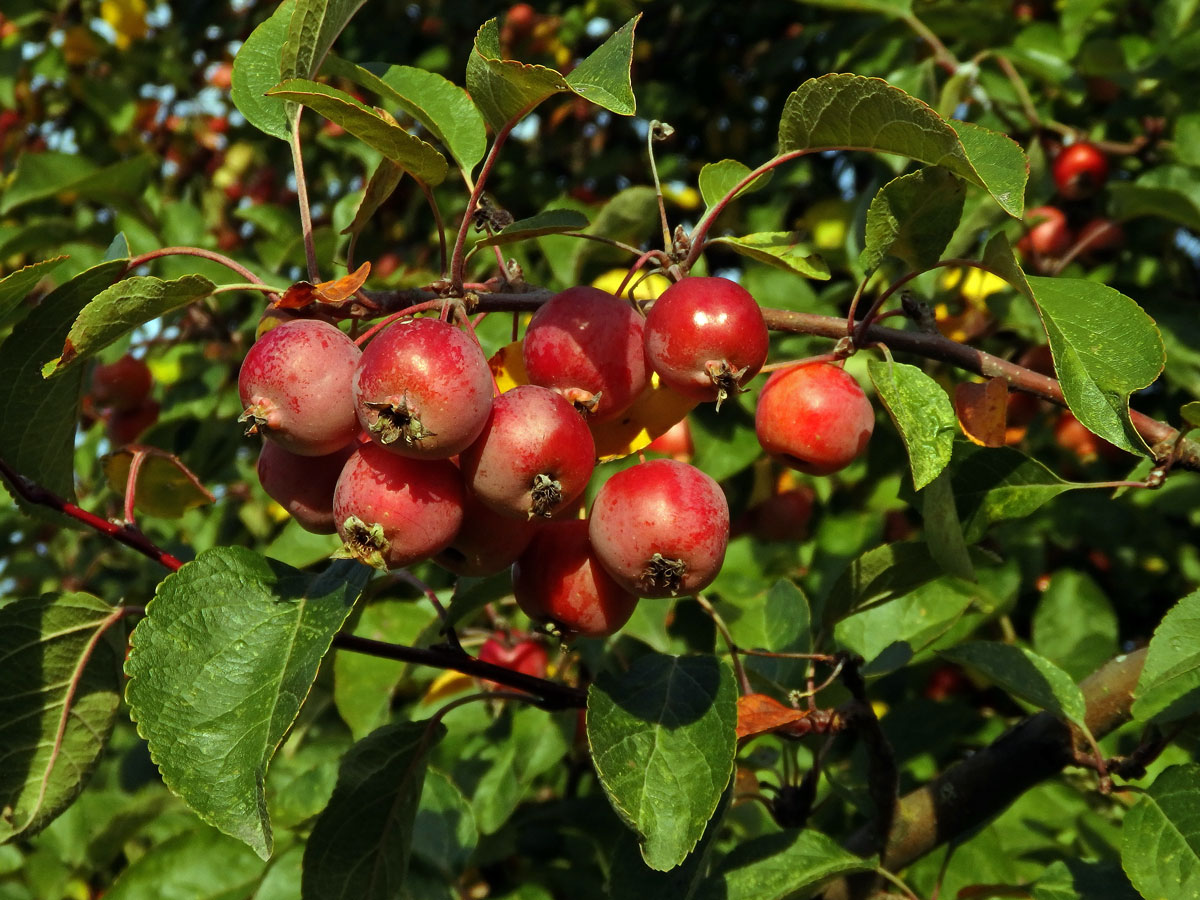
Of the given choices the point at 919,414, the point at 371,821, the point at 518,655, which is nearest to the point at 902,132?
the point at 919,414

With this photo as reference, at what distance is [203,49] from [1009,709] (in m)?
3.86

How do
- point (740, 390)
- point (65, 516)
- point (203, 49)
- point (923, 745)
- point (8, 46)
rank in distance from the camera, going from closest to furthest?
point (740, 390) → point (65, 516) → point (923, 745) → point (8, 46) → point (203, 49)

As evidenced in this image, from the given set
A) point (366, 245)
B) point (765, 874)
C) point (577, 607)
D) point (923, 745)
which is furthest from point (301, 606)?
point (366, 245)

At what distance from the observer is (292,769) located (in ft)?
7.54

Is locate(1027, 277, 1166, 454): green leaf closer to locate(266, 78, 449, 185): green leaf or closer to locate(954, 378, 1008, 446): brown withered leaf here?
locate(954, 378, 1008, 446): brown withered leaf

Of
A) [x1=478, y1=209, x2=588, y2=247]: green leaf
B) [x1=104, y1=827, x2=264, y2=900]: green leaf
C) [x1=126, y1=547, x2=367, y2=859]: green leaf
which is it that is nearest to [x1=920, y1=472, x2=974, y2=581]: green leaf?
[x1=478, y1=209, x2=588, y2=247]: green leaf

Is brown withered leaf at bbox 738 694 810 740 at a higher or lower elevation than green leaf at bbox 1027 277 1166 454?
lower

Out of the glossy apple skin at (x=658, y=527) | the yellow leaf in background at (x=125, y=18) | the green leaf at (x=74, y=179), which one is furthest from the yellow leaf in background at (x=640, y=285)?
the yellow leaf in background at (x=125, y=18)

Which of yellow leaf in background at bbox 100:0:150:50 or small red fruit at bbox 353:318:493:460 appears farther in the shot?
yellow leaf in background at bbox 100:0:150:50

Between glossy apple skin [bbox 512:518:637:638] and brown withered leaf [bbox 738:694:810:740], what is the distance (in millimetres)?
173

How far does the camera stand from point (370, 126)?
101 cm

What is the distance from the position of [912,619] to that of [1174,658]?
61 centimetres

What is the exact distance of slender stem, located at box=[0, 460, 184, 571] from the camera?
119 cm

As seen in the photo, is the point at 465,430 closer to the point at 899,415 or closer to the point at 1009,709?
the point at 899,415
